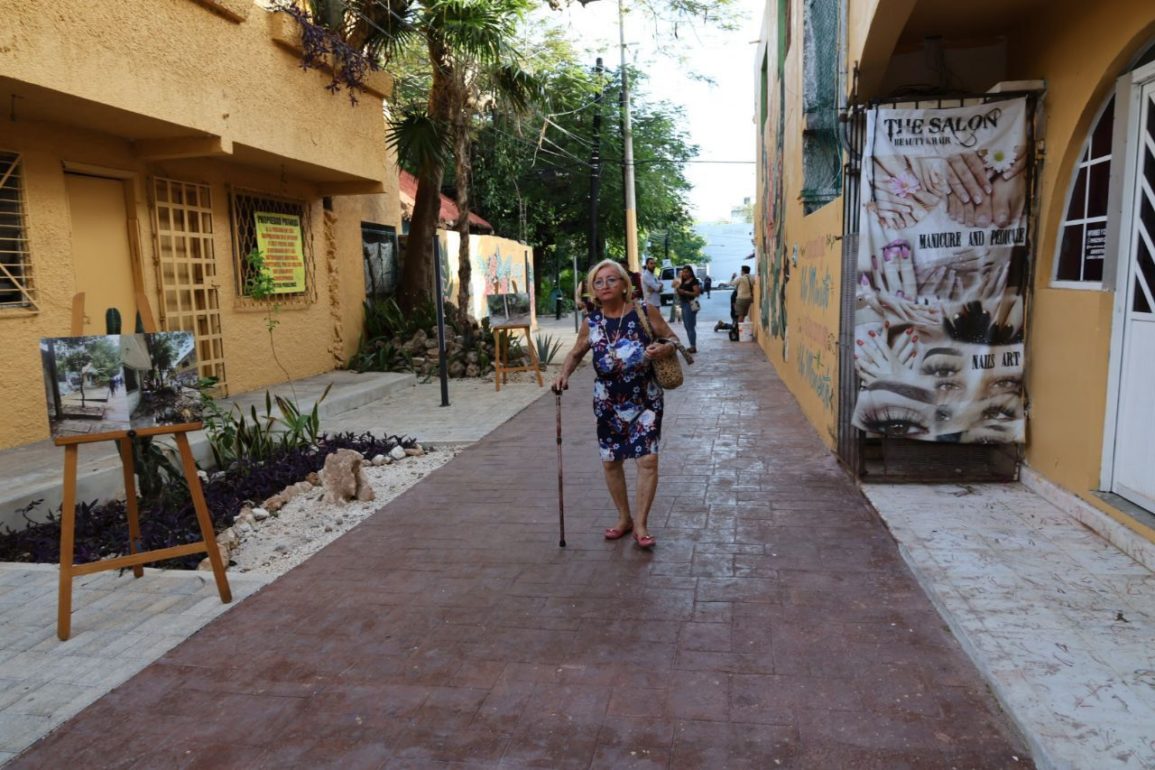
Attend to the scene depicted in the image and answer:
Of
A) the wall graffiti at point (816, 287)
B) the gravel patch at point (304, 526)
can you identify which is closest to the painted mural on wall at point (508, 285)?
the wall graffiti at point (816, 287)

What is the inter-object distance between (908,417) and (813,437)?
195 centimetres

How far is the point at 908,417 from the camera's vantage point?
5.67 m

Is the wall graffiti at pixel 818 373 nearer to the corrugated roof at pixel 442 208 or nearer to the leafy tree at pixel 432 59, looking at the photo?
the leafy tree at pixel 432 59

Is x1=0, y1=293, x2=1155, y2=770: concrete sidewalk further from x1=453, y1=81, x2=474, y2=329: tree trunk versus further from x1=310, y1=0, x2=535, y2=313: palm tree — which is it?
x1=453, y1=81, x2=474, y2=329: tree trunk

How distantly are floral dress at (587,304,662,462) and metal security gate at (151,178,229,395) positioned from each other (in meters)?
5.65

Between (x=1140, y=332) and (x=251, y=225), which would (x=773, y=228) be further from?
(x=1140, y=332)

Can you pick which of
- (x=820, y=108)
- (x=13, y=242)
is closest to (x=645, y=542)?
(x=820, y=108)

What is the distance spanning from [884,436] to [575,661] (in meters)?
3.25

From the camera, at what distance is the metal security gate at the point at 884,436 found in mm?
5434

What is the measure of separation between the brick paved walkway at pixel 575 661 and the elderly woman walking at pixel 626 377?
19.3 inches

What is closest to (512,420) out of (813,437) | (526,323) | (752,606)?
(526,323)

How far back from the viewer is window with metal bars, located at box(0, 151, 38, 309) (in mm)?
6883

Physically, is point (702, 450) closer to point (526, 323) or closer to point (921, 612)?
point (921, 612)

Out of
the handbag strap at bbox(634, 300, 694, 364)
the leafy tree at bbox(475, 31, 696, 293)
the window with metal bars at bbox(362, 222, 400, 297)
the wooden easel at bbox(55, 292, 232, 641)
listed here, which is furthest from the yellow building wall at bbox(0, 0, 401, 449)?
the leafy tree at bbox(475, 31, 696, 293)
